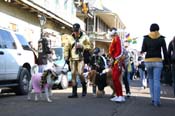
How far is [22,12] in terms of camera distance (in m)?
28.8

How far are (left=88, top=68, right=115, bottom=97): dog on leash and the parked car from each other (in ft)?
7.00

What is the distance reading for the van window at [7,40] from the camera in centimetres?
1430

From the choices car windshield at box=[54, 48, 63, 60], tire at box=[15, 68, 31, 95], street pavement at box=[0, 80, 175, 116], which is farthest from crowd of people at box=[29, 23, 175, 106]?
car windshield at box=[54, 48, 63, 60]

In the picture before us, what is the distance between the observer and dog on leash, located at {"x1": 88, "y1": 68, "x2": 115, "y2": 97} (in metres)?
13.8

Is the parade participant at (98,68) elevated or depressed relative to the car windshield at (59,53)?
depressed

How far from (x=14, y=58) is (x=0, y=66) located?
102cm

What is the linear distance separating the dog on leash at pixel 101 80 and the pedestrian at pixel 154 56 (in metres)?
1.81

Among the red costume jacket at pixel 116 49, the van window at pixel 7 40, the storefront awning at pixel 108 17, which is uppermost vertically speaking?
the storefront awning at pixel 108 17

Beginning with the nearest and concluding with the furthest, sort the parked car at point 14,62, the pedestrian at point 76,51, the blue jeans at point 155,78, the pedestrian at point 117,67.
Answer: the blue jeans at point 155,78
the pedestrian at point 117,67
the pedestrian at point 76,51
the parked car at point 14,62

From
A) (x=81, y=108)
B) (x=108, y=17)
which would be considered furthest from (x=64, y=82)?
(x=108, y=17)

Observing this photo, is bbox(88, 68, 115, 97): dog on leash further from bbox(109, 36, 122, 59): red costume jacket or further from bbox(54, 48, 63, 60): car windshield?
bbox(54, 48, 63, 60): car windshield

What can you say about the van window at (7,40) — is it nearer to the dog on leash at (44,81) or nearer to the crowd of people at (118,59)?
the crowd of people at (118,59)

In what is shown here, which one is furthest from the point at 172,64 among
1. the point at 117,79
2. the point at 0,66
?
the point at 0,66

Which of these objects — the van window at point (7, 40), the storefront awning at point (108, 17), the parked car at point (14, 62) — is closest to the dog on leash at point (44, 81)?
the parked car at point (14, 62)
